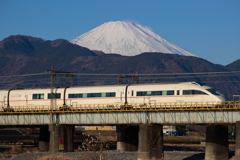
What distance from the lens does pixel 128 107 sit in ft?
212

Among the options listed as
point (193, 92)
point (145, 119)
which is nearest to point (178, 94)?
point (193, 92)

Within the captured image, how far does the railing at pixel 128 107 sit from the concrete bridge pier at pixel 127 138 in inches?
599

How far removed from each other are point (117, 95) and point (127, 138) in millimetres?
17172

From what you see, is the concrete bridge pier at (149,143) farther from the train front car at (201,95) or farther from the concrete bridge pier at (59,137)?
the concrete bridge pier at (59,137)

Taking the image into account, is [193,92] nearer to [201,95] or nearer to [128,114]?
[201,95]

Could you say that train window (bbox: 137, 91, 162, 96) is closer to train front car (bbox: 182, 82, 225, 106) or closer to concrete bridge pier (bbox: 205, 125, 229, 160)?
train front car (bbox: 182, 82, 225, 106)

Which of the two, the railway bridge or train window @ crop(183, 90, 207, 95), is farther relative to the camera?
train window @ crop(183, 90, 207, 95)

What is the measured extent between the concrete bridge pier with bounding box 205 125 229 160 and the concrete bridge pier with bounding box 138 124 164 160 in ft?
24.9

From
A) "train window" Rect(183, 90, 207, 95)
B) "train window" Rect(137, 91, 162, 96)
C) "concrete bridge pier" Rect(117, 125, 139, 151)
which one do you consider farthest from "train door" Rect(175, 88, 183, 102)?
"concrete bridge pier" Rect(117, 125, 139, 151)

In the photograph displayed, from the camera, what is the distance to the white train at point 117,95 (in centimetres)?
6128

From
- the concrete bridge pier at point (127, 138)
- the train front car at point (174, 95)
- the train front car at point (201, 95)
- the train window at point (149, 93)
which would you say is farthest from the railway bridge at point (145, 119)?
the concrete bridge pier at point (127, 138)

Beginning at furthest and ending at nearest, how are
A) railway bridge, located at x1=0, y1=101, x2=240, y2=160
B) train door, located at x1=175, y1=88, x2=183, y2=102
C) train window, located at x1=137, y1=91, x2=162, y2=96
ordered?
train window, located at x1=137, y1=91, x2=162, y2=96, train door, located at x1=175, y1=88, x2=183, y2=102, railway bridge, located at x1=0, y1=101, x2=240, y2=160

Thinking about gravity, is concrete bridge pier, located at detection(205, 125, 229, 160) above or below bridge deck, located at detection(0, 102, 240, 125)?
below

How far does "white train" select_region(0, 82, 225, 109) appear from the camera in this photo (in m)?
61.3
